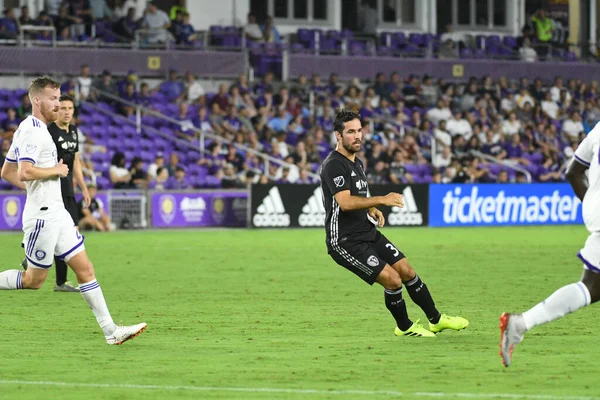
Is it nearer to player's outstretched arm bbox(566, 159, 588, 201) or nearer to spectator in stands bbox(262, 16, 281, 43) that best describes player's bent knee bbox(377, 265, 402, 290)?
player's outstretched arm bbox(566, 159, 588, 201)

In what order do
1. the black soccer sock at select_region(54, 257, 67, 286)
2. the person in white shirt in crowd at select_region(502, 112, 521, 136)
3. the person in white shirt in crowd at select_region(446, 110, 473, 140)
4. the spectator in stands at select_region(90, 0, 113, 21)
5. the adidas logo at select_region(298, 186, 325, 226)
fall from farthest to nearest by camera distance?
the person in white shirt in crowd at select_region(502, 112, 521, 136), the person in white shirt in crowd at select_region(446, 110, 473, 140), the spectator in stands at select_region(90, 0, 113, 21), the adidas logo at select_region(298, 186, 325, 226), the black soccer sock at select_region(54, 257, 67, 286)

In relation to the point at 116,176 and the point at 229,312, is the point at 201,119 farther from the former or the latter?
the point at 229,312

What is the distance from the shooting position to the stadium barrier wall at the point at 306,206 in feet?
87.9

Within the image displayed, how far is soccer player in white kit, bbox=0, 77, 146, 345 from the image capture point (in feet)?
30.6

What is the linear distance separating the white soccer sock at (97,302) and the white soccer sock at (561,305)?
3522 mm

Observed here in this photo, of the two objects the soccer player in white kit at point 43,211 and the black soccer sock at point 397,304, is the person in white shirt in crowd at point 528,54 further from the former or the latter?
the soccer player in white kit at point 43,211

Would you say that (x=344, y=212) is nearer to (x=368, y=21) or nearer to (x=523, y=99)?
(x=523, y=99)

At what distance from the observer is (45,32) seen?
3105 centimetres

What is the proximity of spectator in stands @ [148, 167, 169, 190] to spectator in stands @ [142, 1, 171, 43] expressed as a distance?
6.67m

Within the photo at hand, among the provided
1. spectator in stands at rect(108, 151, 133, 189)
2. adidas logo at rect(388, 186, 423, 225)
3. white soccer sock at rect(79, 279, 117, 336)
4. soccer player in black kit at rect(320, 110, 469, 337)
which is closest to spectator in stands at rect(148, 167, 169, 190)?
spectator in stands at rect(108, 151, 133, 189)

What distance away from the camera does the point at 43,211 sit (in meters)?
9.38

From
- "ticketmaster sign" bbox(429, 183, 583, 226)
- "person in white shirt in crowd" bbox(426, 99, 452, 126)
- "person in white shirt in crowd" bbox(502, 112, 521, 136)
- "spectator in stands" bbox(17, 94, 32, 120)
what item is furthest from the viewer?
"person in white shirt in crowd" bbox(502, 112, 521, 136)

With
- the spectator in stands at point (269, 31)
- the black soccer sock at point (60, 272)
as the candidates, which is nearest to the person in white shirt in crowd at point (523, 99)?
the spectator in stands at point (269, 31)

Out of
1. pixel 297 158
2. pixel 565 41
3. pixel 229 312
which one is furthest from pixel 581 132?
pixel 229 312
